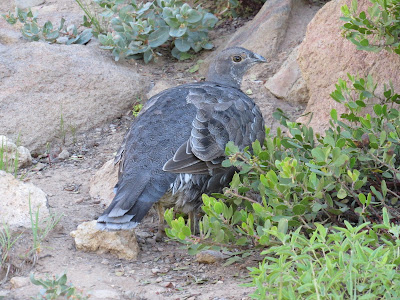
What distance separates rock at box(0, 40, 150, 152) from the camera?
22.2ft

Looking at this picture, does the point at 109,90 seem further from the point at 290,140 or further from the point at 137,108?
the point at 290,140

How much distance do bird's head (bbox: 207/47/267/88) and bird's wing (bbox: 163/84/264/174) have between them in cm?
66

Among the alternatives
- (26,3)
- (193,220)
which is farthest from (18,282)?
(26,3)

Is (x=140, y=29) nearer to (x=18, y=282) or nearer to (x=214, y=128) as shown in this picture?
(x=214, y=128)

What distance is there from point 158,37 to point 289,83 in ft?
5.72

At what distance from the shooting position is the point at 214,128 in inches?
205

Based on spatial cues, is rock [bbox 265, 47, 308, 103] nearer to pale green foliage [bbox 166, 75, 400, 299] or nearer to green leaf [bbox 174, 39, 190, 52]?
green leaf [bbox 174, 39, 190, 52]

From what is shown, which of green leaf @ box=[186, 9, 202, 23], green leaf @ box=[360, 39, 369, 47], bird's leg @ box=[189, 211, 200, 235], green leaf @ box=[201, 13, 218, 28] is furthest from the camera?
green leaf @ box=[201, 13, 218, 28]

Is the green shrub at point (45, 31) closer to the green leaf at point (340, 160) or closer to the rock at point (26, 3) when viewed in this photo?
the rock at point (26, 3)

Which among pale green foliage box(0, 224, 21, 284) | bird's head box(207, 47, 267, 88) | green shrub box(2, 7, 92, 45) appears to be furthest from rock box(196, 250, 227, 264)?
green shrub box(2, 7, 92, 45)

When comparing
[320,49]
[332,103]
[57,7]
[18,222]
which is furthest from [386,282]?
[57,7]

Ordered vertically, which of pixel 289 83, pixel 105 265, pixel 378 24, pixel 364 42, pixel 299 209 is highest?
pixel 378 24

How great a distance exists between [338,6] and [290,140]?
6.31ft

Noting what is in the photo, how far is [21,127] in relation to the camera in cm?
667
